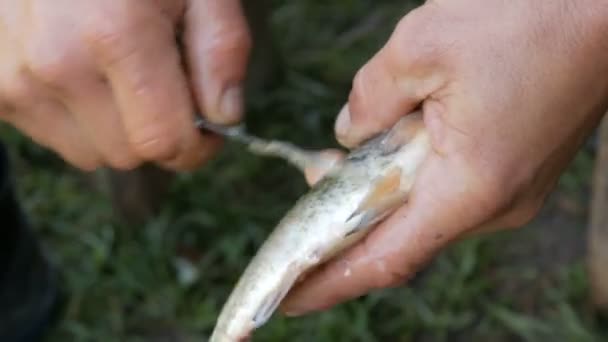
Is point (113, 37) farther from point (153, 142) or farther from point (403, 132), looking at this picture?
point (403, 132)

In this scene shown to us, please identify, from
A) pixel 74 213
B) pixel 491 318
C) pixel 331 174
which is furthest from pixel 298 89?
pixel 331 174

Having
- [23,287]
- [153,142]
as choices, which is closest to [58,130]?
[153,142]

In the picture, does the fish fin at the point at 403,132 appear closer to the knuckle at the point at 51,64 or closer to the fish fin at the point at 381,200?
the fish fin at the point at 381,200

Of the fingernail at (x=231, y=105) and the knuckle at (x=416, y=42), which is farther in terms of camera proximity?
the fingernail at (x=231, y=105)

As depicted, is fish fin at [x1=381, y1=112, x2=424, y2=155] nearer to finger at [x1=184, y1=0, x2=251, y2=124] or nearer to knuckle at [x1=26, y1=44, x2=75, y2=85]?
finger at [x1=184, y1=0, x2=251, y2=124]

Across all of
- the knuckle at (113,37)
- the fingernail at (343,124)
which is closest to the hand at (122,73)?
the knuckle at (113,37)

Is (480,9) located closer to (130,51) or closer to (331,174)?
(331,174)
